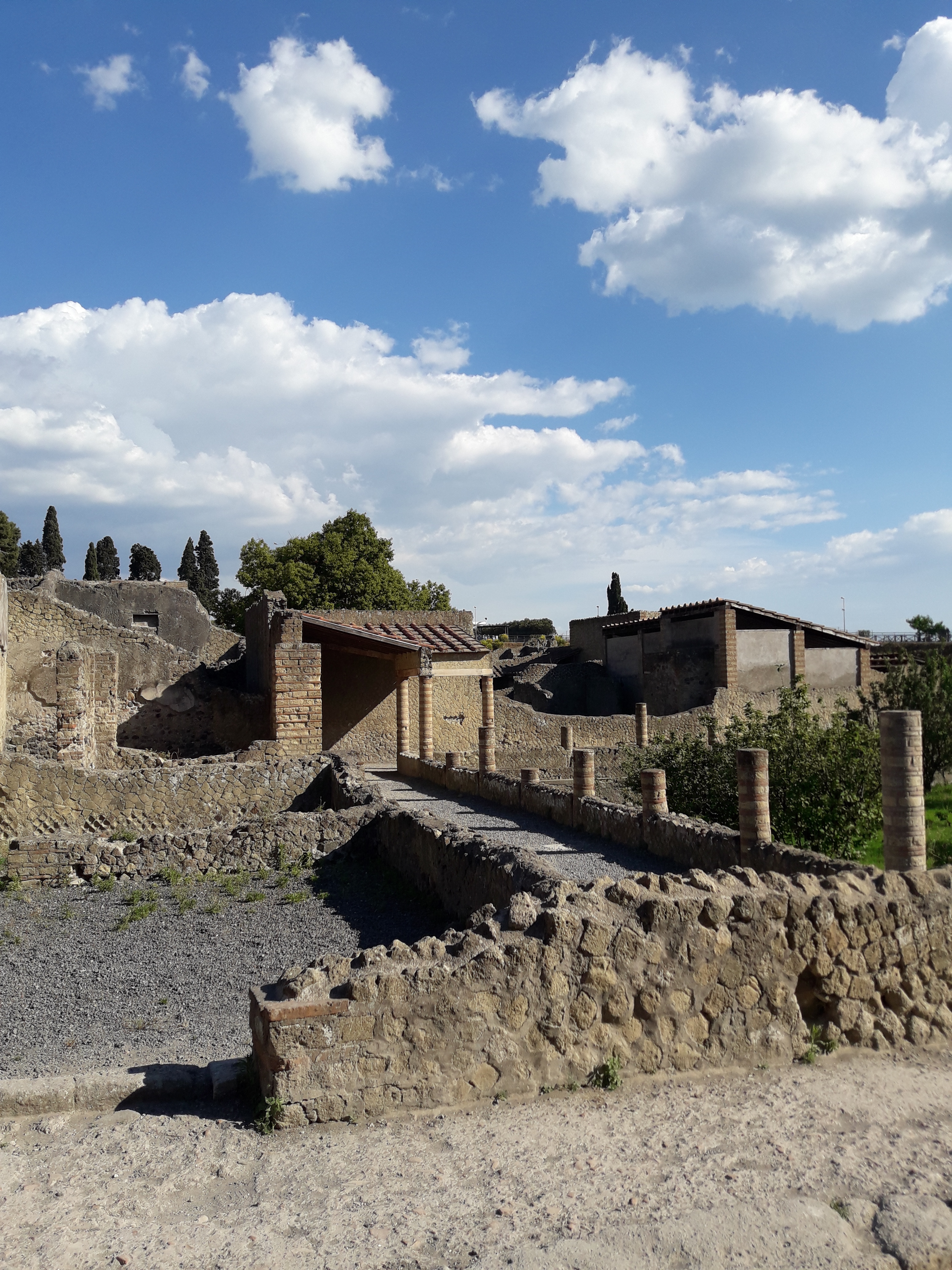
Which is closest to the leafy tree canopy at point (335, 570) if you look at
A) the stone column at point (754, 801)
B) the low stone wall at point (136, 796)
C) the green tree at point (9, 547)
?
the green tree at point (9, 547)

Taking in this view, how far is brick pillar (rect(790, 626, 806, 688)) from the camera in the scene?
2634 centimetres

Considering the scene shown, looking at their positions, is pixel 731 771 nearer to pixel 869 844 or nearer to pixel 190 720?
pixel 869 844

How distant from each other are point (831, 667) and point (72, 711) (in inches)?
819

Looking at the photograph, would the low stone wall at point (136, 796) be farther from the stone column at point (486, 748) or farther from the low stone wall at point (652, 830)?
the stone column at point (486, 748)

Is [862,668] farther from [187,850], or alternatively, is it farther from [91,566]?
[91,566]

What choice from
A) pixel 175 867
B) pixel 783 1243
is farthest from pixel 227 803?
pixel 783 1243

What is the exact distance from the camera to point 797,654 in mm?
26328

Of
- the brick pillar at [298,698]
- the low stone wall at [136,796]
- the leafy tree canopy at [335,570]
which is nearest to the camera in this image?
the low stone wall at [136,796]

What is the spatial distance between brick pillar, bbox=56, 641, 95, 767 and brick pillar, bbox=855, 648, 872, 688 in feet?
69.0

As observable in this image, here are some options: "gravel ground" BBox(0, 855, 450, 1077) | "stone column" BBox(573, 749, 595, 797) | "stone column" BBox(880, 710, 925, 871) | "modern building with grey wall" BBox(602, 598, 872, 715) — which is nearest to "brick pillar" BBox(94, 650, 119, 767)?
"gravel ground" BBox(0, 855, 450, 1077)

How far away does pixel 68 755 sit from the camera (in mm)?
14023

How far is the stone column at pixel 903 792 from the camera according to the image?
6391 millimetres

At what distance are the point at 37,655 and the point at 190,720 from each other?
3.68 metres

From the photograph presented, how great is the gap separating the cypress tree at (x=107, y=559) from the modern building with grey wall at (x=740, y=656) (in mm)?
39018
